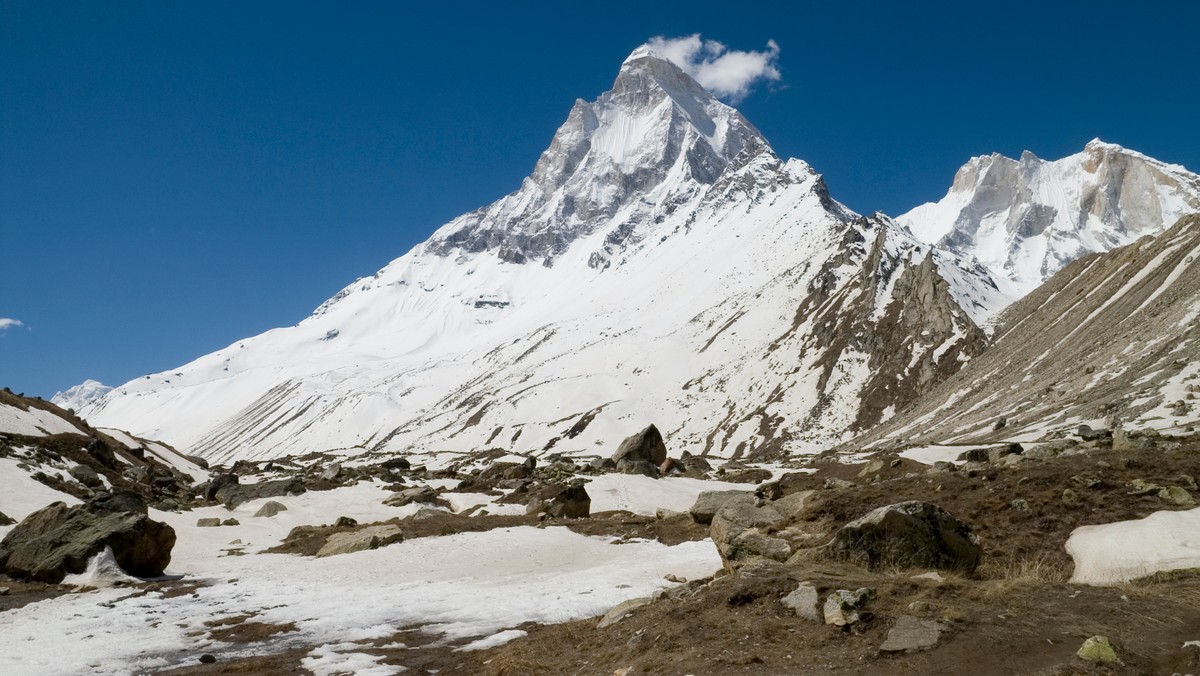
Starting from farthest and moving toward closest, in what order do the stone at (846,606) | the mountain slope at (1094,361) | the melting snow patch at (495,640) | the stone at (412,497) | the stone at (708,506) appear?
the mountain slope at (1094,361) → the stone at (412,497) → the stone at (708,506) → the melting snow patch at (495,640) → the stone at (846,606)

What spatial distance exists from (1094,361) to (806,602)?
2121 inches

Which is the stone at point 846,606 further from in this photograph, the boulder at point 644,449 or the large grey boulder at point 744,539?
the boulder at point 644,449

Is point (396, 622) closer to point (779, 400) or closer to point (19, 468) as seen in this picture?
point (19, 468)

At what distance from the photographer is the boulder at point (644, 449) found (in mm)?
46125

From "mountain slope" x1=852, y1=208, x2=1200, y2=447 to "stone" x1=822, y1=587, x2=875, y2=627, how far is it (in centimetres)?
3025

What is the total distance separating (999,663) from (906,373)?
92377mm

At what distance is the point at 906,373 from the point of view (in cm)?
9250

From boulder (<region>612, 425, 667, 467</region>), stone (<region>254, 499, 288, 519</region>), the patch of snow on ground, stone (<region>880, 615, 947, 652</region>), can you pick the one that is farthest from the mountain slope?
stone (<region>254, 499, 288, 519</region>)

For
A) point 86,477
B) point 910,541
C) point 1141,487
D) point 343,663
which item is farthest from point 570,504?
point 86,477

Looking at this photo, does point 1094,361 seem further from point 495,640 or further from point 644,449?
point 495,640

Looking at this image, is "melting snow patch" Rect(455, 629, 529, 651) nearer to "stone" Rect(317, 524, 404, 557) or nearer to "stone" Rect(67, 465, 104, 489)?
"stone" Rect(317, 524, 404, 557)

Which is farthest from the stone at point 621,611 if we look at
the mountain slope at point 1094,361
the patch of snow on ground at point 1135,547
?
the mountain slope at point 1094,361

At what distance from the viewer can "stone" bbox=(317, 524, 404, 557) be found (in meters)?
21.4

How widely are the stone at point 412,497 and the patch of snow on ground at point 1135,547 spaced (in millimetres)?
25949
